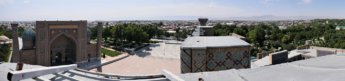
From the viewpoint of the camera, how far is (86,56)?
61.6ft

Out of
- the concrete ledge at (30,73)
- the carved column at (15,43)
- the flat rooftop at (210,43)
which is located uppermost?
the concrete ledge at (30,73)

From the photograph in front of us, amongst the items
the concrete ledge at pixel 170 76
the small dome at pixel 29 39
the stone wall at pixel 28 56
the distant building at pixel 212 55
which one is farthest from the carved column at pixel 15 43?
the concrete ledge at pixel 170 76

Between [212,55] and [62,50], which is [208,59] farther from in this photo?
[62,50]

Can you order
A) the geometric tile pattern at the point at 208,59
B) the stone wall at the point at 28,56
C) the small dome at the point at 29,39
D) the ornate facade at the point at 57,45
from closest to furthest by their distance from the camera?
the geometric tile pattern at the point at 208,59
the stone wall at the point at 28,56
the ornate facade at the point at 57,45
the small dome at the point at 29,39

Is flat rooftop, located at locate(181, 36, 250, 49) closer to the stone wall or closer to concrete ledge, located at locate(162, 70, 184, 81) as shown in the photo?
concrete ledge, located at locate(162, 70, 184, 81)

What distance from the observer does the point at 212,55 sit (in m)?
6.11

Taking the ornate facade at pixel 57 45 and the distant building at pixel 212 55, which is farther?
the ornate facade at pixel 57 45

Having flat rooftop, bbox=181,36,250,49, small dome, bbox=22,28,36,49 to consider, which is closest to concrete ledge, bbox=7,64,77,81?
flat rooftop, bbox=181,36,250,49

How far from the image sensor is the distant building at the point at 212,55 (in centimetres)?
604

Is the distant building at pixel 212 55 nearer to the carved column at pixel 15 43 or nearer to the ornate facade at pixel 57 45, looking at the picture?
the carved column at pixel 15 43

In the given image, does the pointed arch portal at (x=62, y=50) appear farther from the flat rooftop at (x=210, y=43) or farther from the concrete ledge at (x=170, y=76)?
the concrete ledge at (x=170, y=76)

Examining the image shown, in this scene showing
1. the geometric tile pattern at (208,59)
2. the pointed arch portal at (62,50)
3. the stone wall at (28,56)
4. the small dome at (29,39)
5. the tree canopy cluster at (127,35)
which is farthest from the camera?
the tree canopy cluster at (127,35)

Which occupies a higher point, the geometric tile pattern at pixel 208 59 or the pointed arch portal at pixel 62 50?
the geometric tile pattern at pixel 208 59

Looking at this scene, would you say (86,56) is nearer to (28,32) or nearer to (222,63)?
(28,32)
